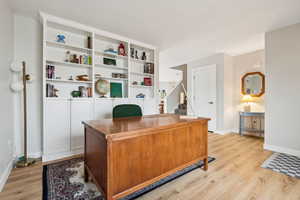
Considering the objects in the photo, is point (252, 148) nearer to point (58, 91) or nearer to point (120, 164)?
point (120, 164)

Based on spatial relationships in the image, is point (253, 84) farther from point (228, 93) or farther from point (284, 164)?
point (284, 164)

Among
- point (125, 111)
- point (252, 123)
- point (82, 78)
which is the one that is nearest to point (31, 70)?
point (82, 78)

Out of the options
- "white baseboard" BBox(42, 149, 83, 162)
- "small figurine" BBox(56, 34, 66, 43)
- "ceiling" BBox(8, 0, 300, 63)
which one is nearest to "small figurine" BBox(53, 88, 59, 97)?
"small figurine" BBox(56, 34, 66, 43)

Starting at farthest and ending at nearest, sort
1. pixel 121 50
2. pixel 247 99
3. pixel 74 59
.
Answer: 1. pixel 247 99
2. pixel 121 50
3. pixel 74 59

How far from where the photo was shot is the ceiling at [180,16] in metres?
2.06

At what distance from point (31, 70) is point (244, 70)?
504 cm

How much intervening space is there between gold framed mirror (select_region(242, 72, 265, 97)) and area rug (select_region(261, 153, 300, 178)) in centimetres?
178

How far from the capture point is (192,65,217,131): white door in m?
4.24

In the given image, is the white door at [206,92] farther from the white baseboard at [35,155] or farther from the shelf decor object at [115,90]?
the white baseboard at [35,155]

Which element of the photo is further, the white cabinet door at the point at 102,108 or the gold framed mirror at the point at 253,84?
the gold framed mirror at the point at 253,84

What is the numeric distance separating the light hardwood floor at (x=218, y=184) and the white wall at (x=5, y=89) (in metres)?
0.20

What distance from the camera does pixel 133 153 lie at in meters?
1.26

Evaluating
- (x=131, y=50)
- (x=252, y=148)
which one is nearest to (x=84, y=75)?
(x=131, y=50)

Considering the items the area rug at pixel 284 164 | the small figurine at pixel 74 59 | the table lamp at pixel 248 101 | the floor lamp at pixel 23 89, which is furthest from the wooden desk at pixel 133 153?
the table lamp at pixel 248 101
